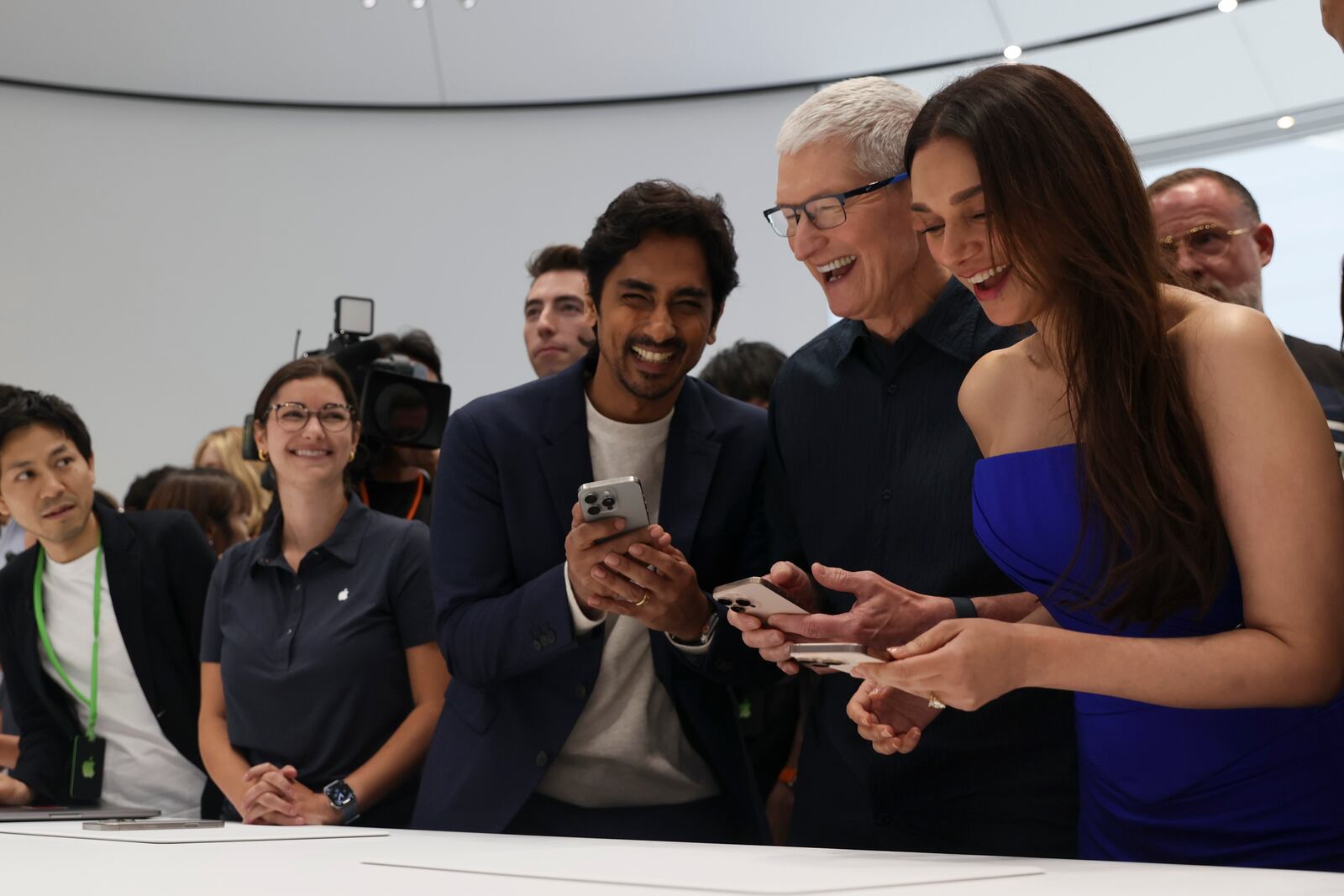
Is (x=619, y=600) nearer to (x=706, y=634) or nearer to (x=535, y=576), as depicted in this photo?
(x=706, y=634)

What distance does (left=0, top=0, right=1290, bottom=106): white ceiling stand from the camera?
239 inches

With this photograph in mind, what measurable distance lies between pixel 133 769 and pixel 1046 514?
233cm

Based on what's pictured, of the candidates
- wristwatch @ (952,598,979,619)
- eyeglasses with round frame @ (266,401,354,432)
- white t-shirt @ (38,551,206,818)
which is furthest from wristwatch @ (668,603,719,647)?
white t-shirt @ (38,551,206,818)

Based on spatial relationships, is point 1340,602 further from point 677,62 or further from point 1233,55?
point 677,62

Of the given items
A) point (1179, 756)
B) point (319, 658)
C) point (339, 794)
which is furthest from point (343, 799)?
point (1179, 756)

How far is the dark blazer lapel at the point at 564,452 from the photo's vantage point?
7.16 feet

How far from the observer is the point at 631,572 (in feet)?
6.13

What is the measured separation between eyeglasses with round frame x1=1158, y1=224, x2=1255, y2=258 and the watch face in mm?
1998

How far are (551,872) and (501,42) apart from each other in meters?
5.83

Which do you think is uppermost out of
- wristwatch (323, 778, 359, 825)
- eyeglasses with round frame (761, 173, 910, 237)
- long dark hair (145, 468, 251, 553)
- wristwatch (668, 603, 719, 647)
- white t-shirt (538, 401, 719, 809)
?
eyeglasses with round frame (761, 173, 910, 237)

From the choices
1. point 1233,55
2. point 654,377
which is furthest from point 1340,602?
point 1233,55

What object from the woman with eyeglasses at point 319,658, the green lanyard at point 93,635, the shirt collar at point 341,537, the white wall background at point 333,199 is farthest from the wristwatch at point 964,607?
the white wall background at point 333,199

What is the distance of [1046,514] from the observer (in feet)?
5.09

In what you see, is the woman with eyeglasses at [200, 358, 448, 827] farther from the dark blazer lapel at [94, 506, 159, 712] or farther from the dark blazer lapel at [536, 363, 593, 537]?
the dark blazer lapel at [536, 363, 593, 537]
